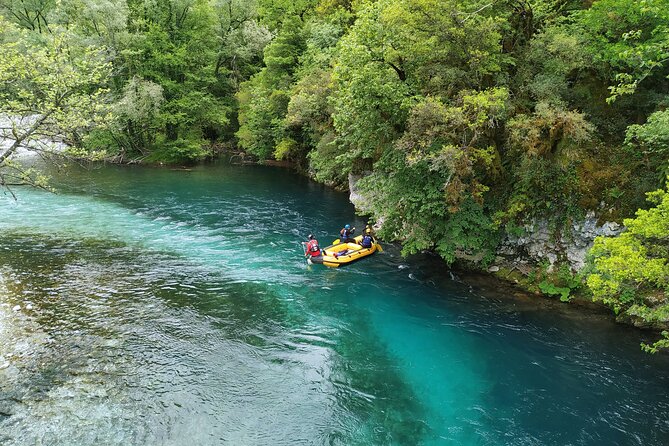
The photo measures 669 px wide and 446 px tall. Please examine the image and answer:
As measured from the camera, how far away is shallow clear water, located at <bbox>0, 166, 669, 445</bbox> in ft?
29.4

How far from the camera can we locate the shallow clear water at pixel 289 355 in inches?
353

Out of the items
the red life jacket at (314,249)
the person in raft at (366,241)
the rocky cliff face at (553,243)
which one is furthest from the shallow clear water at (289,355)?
the rocky cliff face at (553,243)

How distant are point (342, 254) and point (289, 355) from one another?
6.80 m

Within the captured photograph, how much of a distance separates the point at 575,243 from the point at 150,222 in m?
19.6

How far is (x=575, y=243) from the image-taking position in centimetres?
1396

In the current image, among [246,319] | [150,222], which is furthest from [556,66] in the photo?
[150,222]

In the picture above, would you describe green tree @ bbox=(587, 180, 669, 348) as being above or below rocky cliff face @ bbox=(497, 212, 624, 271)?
above

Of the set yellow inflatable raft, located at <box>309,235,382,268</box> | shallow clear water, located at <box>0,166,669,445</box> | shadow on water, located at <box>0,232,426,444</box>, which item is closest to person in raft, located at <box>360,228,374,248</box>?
yellow inflatable raft, located at <box>309,235,382,268</box>

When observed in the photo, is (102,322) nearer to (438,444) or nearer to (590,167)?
(438,444)

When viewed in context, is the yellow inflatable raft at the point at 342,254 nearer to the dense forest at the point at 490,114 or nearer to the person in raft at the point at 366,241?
the person in raft at the point at 366,241

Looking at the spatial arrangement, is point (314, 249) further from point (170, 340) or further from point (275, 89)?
point (275, 89)

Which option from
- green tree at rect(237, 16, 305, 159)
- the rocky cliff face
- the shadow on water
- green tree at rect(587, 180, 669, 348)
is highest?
green tree at rect(237, 16, 305, 159)

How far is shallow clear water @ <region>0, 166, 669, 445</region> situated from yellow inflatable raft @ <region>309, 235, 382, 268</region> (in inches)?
13.9

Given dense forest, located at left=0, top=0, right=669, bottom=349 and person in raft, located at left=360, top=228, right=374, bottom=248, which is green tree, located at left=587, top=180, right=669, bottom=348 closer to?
dense forest, located at left=0, top=0, right=669, bottom=349
